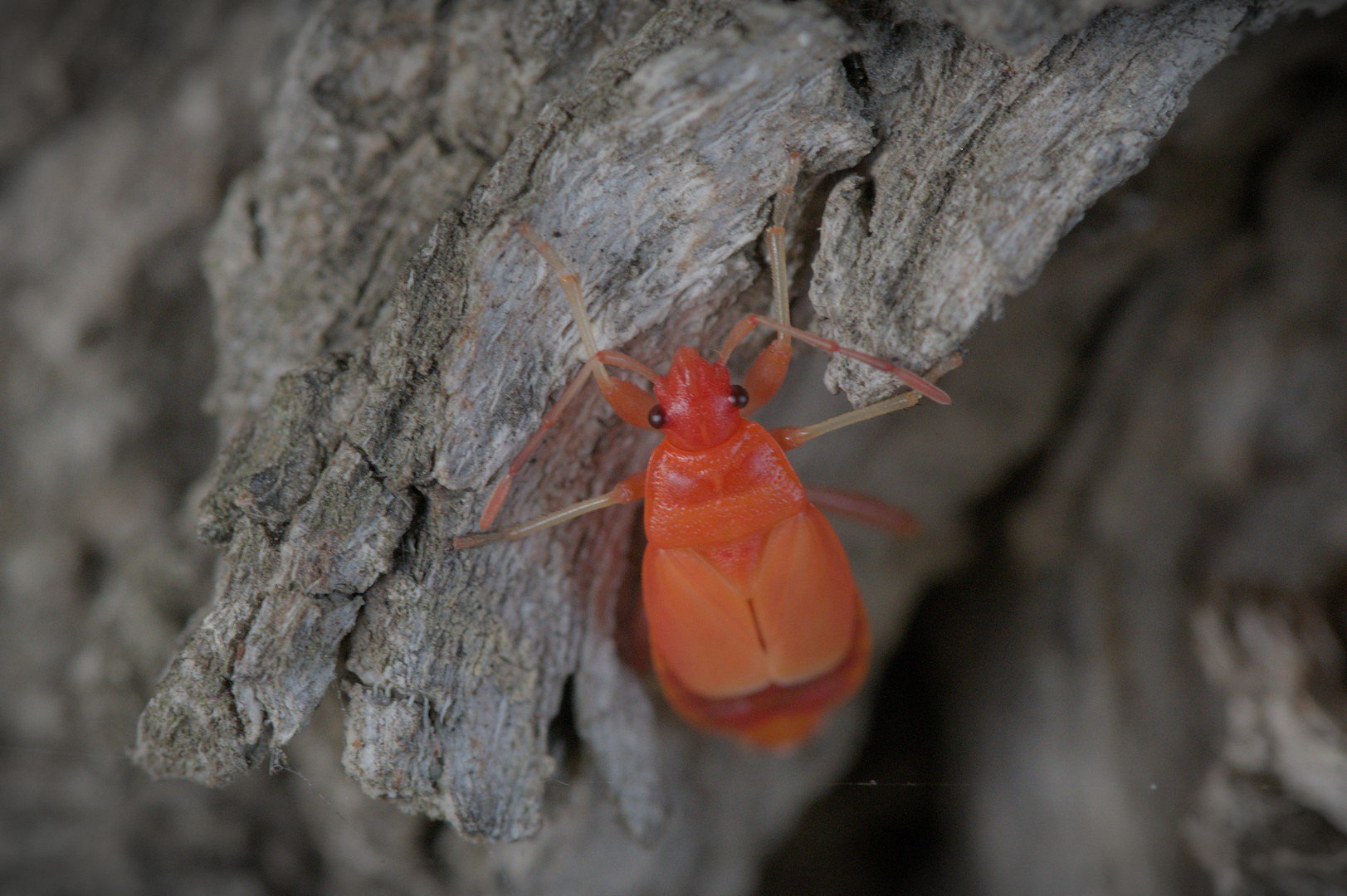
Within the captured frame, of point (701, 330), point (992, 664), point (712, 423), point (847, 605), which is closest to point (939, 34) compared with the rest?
point (701, 330)

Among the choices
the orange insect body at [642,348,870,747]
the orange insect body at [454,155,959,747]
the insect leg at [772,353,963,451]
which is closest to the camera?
the insect leg at [772,353,963,451]

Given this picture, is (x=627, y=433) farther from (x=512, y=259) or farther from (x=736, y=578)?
(x=512, y=259)

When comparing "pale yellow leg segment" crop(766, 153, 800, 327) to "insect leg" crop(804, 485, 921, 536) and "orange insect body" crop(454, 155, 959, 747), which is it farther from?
"insect leg" crop(804, 485, 921, 536)

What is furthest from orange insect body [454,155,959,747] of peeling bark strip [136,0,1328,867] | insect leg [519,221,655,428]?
peeling bark strip [136,0,1328,867]

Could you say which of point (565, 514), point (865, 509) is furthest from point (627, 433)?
point (865, 509)

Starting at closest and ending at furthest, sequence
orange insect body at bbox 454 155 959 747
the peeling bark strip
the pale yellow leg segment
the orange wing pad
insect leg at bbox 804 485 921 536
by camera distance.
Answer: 1. the peeling bark strip
2. the pale yellow leg segment
3. orange insect body at bbox 454 155 959 747
4. the orange wing pad
5. insect leg at bbox 804 485 921 536

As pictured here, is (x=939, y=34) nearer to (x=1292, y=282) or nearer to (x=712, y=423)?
(x=712, y=423)

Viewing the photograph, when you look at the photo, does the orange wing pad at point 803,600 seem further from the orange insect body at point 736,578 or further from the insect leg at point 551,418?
the insect leg at point 551,418
